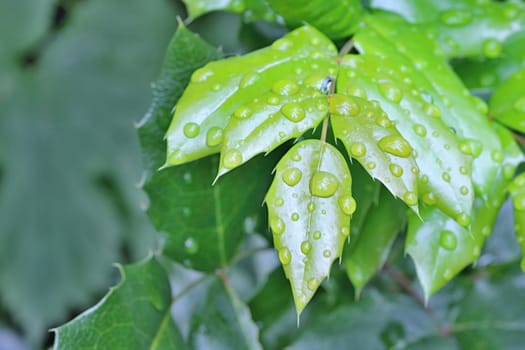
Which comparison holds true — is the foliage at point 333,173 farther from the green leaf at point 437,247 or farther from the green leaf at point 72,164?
the green leaf at point 72,164

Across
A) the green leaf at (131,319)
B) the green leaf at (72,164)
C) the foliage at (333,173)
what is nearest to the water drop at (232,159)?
the foliage at (333,173)

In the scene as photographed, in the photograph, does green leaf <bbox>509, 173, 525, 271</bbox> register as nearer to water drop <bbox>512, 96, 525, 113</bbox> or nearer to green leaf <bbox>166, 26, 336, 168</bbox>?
water drop <bbox>512, 96, 525, 113</bbox>

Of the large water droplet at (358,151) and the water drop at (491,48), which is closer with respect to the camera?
the large water droplet at (358,151)

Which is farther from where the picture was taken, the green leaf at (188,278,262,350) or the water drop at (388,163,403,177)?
the green leaf at (188,278,262,350)

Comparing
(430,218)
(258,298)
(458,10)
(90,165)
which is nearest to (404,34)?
(458,10)

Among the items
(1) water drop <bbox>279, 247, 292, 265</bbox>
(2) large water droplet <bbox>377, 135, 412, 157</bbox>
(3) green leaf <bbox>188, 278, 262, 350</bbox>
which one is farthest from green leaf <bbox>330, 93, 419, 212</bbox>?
(3) green leaf <bbox>188, 278, 262, 350</bbox>

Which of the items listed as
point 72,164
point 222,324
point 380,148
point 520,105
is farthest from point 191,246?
point 72,164
